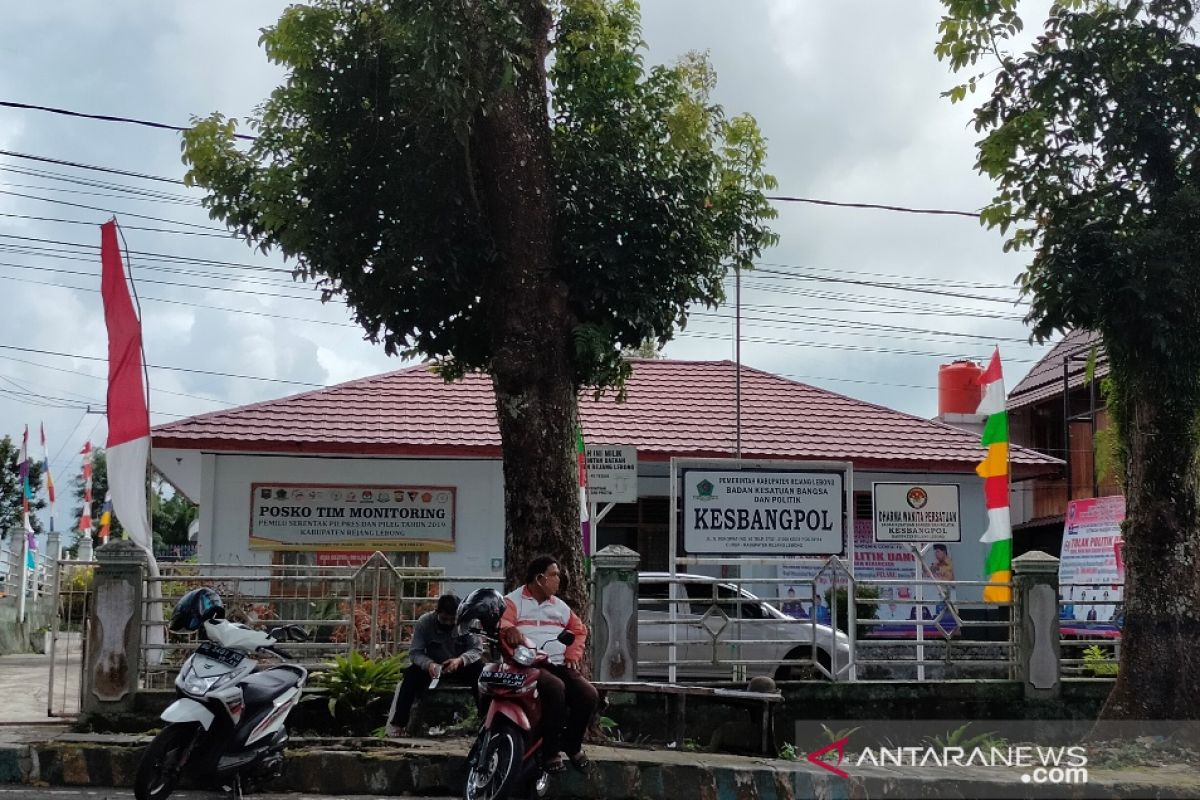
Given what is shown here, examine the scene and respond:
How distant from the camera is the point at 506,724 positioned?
6961mm

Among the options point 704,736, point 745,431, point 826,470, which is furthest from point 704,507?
point 745,431

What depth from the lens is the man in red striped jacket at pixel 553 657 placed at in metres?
7.28

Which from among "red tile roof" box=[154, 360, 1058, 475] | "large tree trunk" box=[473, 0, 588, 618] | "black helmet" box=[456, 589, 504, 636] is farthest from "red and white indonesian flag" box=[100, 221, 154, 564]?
"red tile roof" box=[154, 360, 1058, 475]

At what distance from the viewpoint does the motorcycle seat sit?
7.04 metres

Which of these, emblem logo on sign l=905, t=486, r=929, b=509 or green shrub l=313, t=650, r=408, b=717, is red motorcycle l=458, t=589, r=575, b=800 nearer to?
green shrub l=313, t=650, r=408, b=717

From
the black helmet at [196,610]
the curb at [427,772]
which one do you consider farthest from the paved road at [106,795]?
the black helmet at [196,610]

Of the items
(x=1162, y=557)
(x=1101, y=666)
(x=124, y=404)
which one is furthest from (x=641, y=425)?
(x=1162, y=557)

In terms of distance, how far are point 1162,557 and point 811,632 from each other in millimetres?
4942

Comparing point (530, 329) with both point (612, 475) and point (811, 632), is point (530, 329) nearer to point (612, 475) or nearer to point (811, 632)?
point (612, 475)

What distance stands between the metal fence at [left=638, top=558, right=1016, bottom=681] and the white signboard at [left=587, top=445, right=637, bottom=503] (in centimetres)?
99

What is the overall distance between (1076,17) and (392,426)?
11544mm

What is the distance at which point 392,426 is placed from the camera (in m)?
18.5

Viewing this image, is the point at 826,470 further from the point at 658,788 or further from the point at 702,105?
the point at 658,788

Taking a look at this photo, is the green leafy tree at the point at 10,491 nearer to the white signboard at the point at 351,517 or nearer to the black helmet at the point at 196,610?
the white signboard at the point at 351,517
